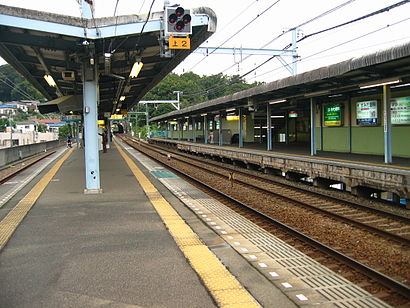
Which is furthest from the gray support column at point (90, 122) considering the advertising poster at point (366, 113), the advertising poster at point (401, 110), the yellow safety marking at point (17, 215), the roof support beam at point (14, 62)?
the advertising poster at point (366, 113)

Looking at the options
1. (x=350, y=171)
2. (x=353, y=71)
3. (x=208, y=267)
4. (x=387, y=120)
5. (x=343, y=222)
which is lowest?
(x=343, y=222)

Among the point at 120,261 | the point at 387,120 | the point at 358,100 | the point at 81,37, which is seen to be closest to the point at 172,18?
the point at 81,37

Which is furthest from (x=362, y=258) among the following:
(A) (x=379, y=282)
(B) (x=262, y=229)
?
(B) (x=262, y=229)

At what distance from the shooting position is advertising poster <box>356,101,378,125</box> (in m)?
13.6

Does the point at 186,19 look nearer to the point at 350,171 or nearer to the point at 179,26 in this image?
the point at 179,26

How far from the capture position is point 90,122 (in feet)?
35.1

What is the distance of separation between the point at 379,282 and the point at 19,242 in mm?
5094

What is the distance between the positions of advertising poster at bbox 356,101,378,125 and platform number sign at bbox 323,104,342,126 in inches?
44.1

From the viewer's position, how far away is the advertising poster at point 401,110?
11.9 metres

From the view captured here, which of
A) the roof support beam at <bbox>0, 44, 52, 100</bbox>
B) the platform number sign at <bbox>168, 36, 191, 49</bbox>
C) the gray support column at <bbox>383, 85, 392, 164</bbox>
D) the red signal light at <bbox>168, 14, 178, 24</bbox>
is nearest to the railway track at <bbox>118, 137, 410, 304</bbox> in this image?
the gray support column at <bbox>383, 85, 392, 164</bbox>

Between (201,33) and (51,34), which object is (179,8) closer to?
(201,33)

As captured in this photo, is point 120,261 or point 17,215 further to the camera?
point 17,215

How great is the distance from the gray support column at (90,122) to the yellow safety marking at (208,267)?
3.52 m

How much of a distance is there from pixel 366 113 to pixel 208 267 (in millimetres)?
11344
